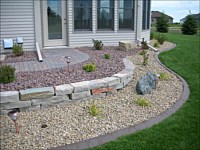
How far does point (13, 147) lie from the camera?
9.32 ft

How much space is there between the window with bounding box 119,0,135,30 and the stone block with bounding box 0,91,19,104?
6.76 metres

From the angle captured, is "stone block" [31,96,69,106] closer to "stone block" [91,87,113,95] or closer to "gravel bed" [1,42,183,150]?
"gravel bed" [1,42,183,150]

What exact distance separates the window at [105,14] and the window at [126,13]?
16.0 inches

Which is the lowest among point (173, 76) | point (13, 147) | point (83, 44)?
point (13, 147)

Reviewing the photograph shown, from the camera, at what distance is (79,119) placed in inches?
139

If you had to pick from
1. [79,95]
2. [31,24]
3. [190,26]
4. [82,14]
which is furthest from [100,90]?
[190,26]

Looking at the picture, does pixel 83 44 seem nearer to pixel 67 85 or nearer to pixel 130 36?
pixel 130 36

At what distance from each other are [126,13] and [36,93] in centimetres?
685

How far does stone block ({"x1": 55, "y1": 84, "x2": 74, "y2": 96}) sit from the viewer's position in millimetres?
3813

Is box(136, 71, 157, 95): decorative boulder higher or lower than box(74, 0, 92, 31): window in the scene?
lower

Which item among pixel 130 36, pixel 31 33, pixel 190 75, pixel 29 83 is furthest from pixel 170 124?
pixel 130 36

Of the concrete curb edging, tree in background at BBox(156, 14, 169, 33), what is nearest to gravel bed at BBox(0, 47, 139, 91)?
the concrete curb edging

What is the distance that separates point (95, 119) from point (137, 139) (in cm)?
75

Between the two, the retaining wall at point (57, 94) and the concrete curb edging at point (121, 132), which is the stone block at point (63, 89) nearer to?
the retaining wall at point (57, 94)
